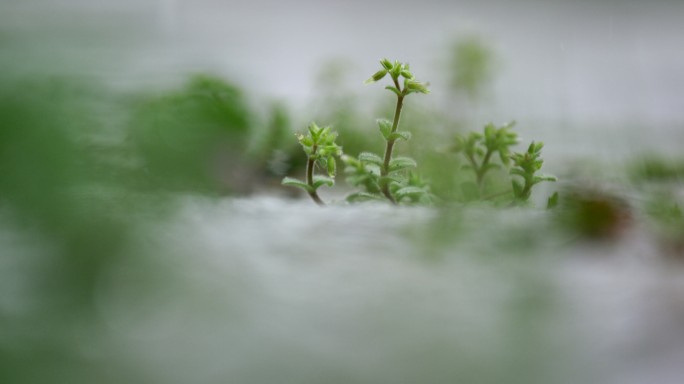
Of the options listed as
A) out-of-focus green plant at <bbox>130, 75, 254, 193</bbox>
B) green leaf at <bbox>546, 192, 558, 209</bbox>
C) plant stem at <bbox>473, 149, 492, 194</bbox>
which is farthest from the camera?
plant stem at <bbox>473, 149, 492, 194</bbox>

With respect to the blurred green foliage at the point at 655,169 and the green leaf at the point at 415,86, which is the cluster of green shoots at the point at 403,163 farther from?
the blurred green foliage at the point at 655,169

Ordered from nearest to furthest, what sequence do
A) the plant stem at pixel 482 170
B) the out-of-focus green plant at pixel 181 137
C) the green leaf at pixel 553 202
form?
the out-of-focus green plant at pixel 181 137, the green leaf at pixel 553 202, the plant stem at pixel 482 170

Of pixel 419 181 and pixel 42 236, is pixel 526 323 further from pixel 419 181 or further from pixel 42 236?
pixel 419 181

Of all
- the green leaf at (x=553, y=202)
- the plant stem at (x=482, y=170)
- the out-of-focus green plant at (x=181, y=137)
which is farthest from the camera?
the plant stem at (x=482, y=170)

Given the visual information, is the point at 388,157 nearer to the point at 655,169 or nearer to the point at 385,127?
the point at 385,127

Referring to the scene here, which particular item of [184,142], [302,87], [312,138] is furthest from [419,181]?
[302,87]

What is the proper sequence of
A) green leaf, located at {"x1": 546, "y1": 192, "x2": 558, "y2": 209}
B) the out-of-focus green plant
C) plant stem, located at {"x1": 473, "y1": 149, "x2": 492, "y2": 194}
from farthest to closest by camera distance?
1. plant stem, located at {"x1": 473, "y1": 149, "x2": 492, "y2": 194}
2. green leaf, located at {"x1": 546, "y1": 192, "x2": 558, "y2": 209}
3. the out-of-focus green plant

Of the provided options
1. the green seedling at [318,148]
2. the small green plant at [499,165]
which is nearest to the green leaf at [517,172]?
the small green plant at [499,165]

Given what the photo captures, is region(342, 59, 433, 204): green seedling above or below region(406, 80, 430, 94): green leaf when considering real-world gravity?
below

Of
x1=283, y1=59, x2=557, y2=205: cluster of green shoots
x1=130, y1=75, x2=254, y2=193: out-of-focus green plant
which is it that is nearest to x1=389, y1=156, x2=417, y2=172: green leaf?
x1=283, y1=59, x2=557, y2=205: cluster of green shoots

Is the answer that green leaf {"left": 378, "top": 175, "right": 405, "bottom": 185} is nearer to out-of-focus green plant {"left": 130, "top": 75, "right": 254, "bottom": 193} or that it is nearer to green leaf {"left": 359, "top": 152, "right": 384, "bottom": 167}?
green leaf {"left": 359, "top": 152, "right": 384, "bottom": 167}
